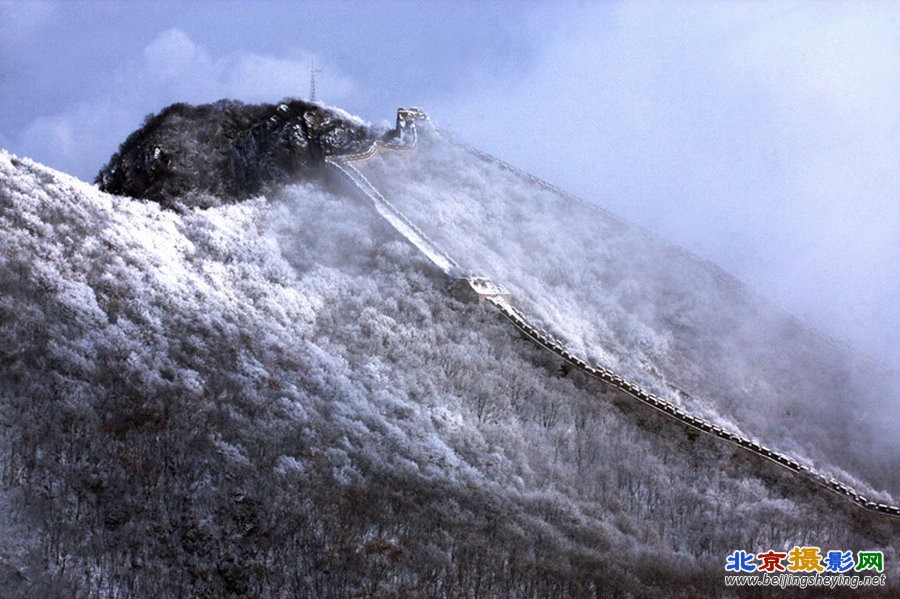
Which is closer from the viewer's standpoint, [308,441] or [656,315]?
[308,441]

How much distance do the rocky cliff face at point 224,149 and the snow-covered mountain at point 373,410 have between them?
4.90 ft

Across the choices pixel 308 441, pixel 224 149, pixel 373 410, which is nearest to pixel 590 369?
pixel 373 410

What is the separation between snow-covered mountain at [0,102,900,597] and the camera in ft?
69.4

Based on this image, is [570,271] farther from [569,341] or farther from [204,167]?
[204,167]

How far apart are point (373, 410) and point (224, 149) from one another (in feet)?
74.9

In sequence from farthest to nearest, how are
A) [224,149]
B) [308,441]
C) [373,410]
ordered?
[224,149] → [373,410] → [308,441]

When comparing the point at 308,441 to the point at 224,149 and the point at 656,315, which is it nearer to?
the point at 656,315

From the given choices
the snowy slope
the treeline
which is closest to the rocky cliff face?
the snowy slope

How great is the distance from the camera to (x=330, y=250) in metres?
38.8

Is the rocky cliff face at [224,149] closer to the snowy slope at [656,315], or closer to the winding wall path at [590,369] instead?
the snowy slope at [656,315]

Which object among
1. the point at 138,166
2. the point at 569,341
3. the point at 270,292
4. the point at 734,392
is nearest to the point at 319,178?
the point at 138,166

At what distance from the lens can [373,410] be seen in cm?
2897

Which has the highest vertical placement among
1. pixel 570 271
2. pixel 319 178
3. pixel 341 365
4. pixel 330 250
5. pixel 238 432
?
pixel 319 178

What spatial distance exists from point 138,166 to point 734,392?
99.6 ft
